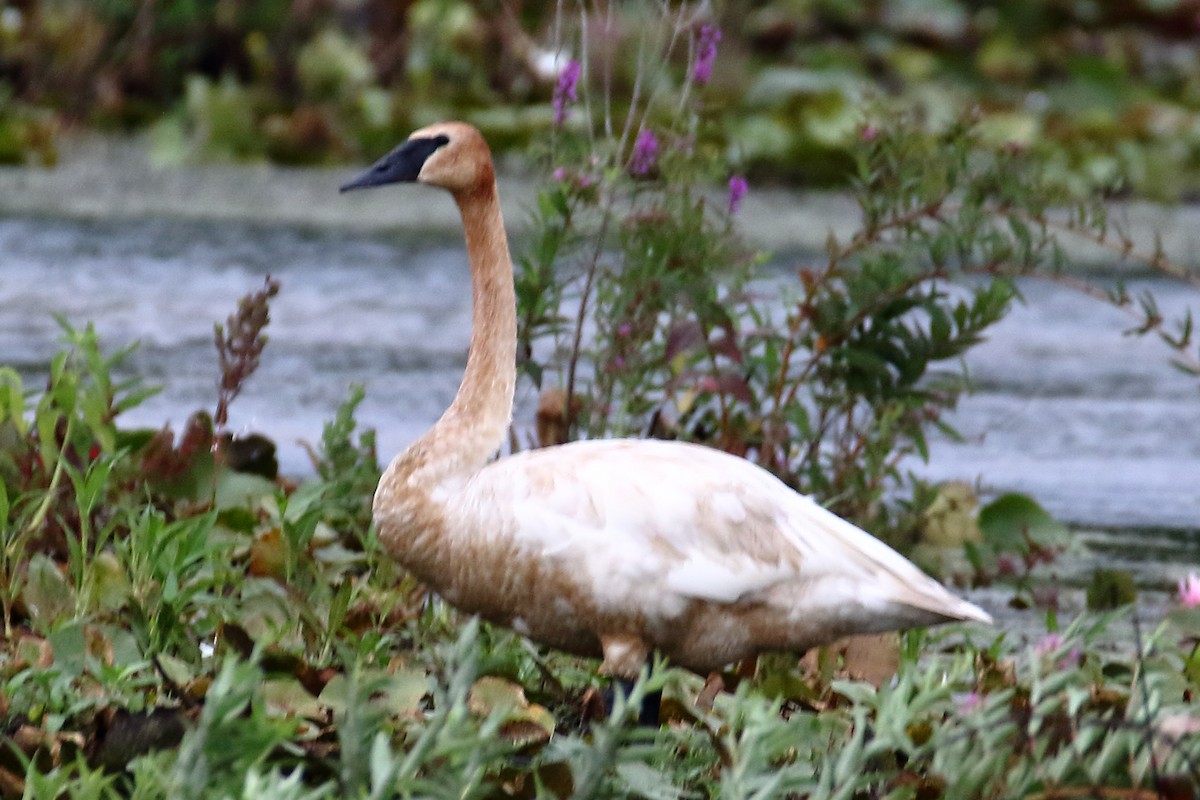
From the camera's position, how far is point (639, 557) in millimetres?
2783

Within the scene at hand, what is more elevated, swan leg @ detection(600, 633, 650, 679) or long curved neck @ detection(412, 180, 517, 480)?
long curved neck @ detection(412, 180, 517, 480)

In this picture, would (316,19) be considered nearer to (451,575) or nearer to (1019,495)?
(1019,495)

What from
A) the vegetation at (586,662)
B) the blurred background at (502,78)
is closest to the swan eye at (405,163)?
the vegetation at (586,662)

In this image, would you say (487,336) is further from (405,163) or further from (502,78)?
(502,78)

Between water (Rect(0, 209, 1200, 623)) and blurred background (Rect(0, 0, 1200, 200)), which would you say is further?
blurred background (Rect(0, 0, 1200, 200))

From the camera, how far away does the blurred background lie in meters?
9.66

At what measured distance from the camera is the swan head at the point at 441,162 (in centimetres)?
309

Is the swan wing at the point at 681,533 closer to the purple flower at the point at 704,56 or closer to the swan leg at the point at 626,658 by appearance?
the swan leg at the point at 626,658

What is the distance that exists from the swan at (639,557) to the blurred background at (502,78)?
6146mm

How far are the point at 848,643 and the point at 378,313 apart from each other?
389 cm

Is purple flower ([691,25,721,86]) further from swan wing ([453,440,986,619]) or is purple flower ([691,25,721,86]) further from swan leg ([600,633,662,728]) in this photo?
swan leg ([600,633,662,728])

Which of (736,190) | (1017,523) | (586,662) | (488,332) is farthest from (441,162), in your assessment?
(1017,523)

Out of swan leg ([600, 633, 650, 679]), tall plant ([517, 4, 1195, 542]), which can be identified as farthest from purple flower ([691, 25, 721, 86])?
swan leg ([600, 633, 650, 679])

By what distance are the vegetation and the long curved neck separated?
30 cm
